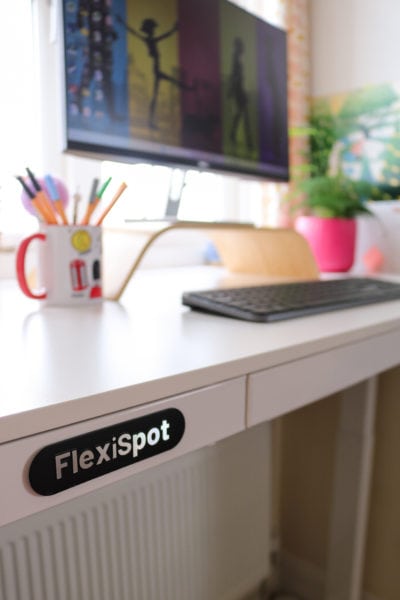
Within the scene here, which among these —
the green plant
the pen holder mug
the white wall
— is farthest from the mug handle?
the white wall

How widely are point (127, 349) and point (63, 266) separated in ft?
1.06

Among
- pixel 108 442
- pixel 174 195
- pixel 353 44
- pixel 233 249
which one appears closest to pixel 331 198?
pixel 233 249

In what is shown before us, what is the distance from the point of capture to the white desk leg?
43.5 inches

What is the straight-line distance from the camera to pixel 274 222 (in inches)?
62.2

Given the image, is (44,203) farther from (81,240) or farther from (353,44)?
(353,44)

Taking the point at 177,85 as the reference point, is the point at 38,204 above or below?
below

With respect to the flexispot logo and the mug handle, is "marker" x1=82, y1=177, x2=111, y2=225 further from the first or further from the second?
the flexispot logo

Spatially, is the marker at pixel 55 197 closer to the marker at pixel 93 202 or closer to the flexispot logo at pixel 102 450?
the marker at pixel 93 202

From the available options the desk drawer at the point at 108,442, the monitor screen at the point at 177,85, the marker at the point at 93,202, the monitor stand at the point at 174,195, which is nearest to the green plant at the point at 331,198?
the monitor screen at the point at 177,85

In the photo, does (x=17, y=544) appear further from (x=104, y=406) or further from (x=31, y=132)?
(x=31, y=132)

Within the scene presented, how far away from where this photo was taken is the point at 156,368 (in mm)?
421

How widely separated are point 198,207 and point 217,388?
129cm

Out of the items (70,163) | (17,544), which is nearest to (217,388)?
(17,544)

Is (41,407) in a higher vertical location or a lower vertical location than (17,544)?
higher
